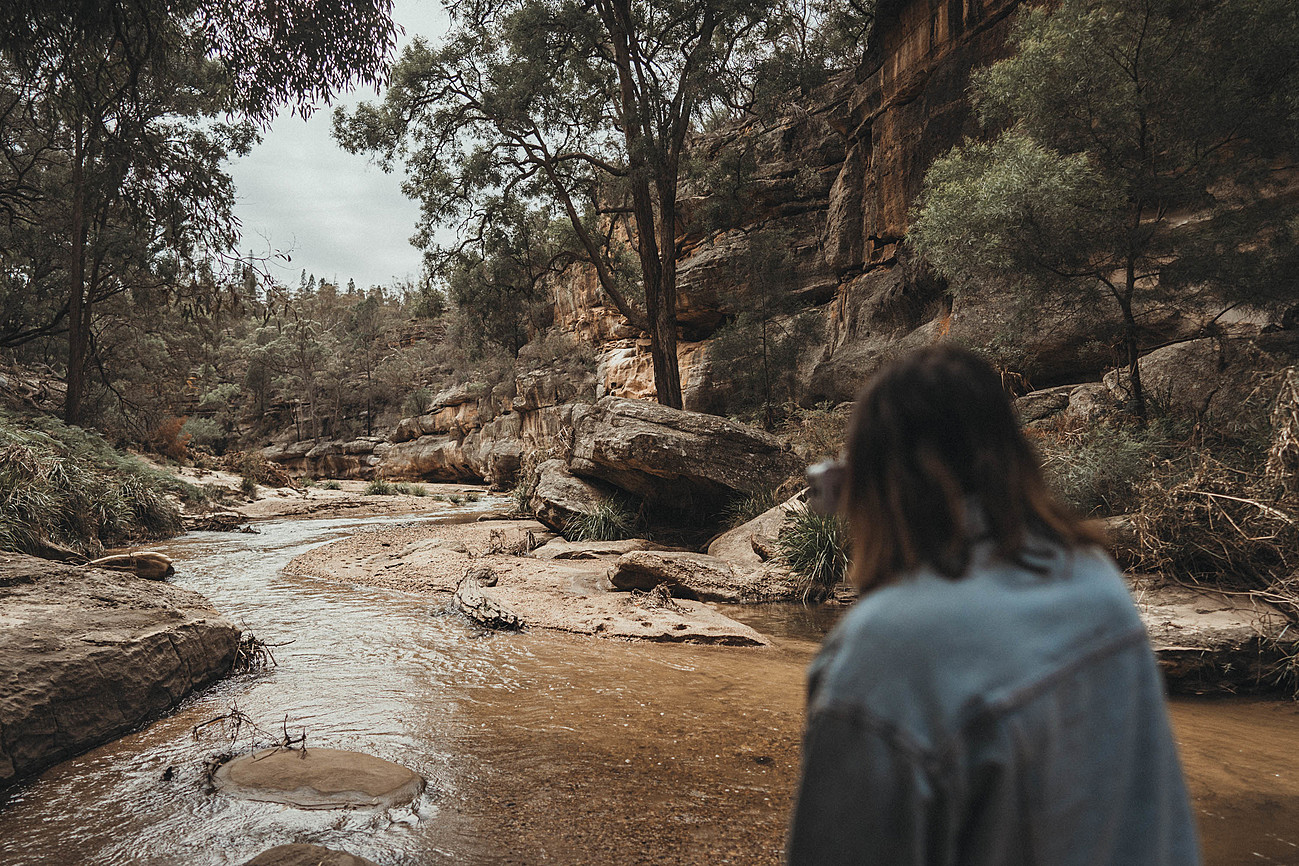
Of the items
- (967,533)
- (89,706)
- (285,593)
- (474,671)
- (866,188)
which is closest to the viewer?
(967,533)

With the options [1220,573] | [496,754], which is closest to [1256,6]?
[1220,573]

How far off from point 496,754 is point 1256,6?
9.66m

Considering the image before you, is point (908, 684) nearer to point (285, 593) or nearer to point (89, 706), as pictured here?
point (89, 706)

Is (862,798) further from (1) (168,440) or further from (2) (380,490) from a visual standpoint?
(1) (168,440)

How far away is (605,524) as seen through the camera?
11445 mm

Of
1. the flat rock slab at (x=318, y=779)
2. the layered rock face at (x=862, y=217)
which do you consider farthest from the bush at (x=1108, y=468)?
the flat rock slab at (x=318, y=779)

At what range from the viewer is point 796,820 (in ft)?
2.41

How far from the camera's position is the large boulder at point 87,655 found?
3.35 meters

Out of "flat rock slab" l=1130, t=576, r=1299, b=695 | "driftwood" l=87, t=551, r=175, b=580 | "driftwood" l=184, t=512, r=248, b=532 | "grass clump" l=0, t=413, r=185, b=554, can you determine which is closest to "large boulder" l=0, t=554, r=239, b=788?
"driftwood" l=87, t=551, r=175, b=580

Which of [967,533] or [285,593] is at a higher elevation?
[967,533]

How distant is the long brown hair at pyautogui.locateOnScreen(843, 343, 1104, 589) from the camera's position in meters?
0.83

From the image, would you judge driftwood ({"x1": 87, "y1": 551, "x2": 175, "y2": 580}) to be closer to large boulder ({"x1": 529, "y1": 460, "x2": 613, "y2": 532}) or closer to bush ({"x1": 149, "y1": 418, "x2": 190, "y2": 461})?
large boulder ({"x1": 529, "y1": 460, "x2": 613, "y2": 532})

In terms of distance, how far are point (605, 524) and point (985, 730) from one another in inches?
428

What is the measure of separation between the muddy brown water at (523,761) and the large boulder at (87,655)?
15 centimetres
